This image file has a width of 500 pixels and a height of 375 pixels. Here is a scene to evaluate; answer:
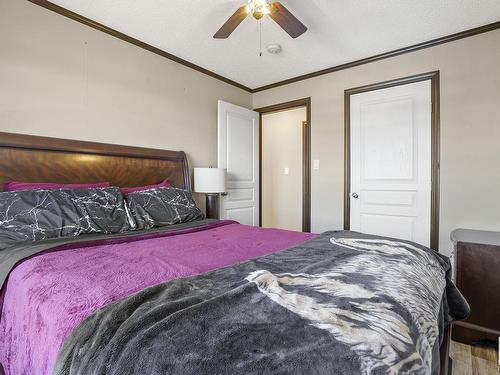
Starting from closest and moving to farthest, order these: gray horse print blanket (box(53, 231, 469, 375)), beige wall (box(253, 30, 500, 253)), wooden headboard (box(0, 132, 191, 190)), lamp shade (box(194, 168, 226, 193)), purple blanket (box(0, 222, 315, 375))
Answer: gray horse print blanket (box(53, 231, 469, 375)), purple blanket (box(0, 222, 315, 375)), wooden headboard (box(0, 132, 191, 190)), beige wall (box(253, 30, 500, 253)), lamp shade (box(194, 168, 226, 193))

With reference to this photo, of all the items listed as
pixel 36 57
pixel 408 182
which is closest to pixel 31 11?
pixel 36 57

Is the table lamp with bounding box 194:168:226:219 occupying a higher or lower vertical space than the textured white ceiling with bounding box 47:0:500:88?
lower

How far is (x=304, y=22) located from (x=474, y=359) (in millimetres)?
2875

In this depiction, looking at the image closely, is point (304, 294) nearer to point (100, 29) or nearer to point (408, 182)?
point (408, 182)

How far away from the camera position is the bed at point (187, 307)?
56 centimetres

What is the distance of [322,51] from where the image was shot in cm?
291

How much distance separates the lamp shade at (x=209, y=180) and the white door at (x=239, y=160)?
411 millimetres

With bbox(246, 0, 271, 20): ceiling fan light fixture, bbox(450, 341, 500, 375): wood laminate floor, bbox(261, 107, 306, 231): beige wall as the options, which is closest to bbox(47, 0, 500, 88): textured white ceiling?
bbox(246, 0, 271, 20): ceiling fan light fixture

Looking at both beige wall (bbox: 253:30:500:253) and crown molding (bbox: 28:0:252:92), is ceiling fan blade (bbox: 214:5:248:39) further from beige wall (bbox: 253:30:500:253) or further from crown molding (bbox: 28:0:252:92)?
beige wall (bbox: 253:30:500:253)

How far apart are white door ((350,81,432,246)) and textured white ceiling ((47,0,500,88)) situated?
53 cm

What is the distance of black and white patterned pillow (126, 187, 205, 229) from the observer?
2.11 meters

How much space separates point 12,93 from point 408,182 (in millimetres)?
3572

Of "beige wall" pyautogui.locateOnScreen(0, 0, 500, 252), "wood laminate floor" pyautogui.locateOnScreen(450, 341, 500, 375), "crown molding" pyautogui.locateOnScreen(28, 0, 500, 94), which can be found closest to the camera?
"wood laminate floor" pyautogui.locateOnScreen(450, 341, 500, 375)

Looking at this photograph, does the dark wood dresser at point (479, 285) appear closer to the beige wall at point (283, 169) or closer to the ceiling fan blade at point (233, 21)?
the ceiling fan blade at point (233, 21)
